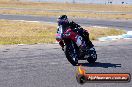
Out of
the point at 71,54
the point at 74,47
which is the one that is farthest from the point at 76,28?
the point at 71,54

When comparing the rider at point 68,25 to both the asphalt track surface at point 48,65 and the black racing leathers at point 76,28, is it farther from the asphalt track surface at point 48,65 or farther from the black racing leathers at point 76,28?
the asphalt track surface at point 48,65

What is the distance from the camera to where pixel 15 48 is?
18.3 meters

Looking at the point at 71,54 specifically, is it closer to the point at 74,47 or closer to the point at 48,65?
the point at 74,47

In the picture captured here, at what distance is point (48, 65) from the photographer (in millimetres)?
13844

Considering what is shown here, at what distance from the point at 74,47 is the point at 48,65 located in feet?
3.90

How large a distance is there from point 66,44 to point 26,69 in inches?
74.2

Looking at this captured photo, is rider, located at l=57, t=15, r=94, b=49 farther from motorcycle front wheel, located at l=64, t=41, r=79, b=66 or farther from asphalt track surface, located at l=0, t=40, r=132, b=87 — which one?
asphalt track surface, located at l=0, t=40, r=132, b=87

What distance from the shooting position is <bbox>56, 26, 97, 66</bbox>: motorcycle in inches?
558

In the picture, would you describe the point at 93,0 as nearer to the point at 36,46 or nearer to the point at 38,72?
the point at 36,46

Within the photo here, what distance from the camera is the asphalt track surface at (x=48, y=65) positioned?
11.0m

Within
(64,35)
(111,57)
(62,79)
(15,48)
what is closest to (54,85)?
(62,79)

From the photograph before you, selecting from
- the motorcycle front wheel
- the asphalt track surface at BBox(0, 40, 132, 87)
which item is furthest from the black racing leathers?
the asphalt track surface at BBox(0, 40, 132, 87)

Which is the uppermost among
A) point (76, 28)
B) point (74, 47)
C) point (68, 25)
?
point (68, 25)

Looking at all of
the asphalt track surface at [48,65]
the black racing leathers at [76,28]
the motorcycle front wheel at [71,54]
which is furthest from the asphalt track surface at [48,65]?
the black racing leathers at [76,28]
